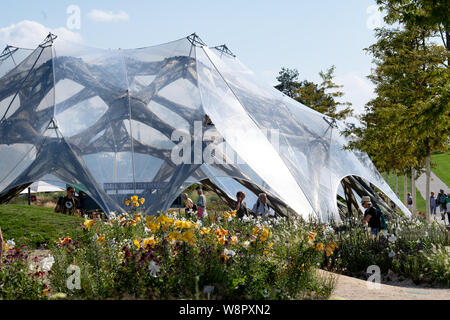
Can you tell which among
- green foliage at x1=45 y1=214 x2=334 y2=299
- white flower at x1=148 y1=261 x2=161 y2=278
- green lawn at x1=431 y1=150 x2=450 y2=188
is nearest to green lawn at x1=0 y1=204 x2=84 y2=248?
green foliage at x1=45 y1=214 x2=334 y2=299

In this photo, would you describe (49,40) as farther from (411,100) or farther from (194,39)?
(411,100)

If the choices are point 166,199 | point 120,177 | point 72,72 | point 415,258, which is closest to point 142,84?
point 72,72

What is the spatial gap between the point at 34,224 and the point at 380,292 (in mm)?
8706

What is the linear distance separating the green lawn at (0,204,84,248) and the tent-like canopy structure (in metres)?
0.78

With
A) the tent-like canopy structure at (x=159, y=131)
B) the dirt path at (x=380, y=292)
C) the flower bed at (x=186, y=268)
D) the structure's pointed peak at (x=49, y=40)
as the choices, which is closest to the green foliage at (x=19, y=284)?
the flower bed at (x=186, y=268)

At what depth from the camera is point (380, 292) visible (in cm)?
648

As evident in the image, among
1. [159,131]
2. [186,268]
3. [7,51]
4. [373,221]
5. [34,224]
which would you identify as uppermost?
[7,51]

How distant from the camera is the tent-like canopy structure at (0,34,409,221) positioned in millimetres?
12734

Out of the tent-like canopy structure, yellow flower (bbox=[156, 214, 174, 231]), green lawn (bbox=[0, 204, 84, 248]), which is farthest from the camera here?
the tent-like canopy structure

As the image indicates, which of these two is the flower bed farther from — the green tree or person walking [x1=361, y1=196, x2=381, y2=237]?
the green tree

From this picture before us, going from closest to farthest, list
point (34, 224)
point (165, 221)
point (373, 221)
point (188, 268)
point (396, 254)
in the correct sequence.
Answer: point (188, 268), point (165, 221), point (396, 254), point (373, 221), point (34, 224)

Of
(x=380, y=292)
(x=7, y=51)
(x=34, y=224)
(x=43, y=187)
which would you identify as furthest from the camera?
(x=43, y=187)

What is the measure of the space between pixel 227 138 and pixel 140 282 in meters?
8.15

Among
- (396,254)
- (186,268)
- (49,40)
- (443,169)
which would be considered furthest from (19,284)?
(443,169)
